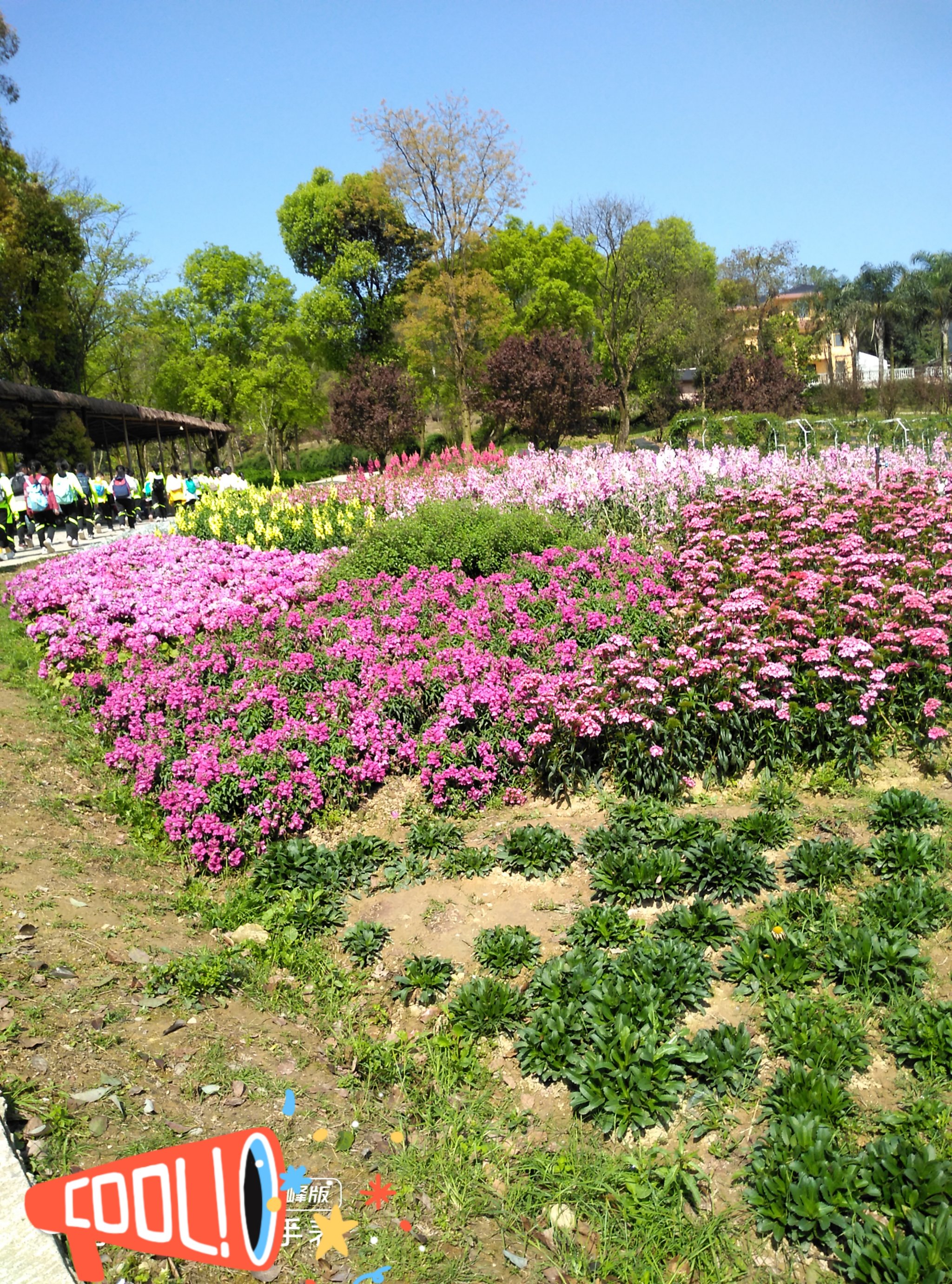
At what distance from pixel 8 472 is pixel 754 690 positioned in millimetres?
25506

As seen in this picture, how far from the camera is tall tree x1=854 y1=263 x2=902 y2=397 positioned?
208 ft

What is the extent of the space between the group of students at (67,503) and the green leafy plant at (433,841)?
41.3 ft

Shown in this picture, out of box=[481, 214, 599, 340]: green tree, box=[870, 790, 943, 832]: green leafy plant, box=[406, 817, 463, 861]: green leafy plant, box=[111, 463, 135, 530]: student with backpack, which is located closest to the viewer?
box=[870, 790, 943, 832]: green leafy plant

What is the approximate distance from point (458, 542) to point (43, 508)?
11.1m

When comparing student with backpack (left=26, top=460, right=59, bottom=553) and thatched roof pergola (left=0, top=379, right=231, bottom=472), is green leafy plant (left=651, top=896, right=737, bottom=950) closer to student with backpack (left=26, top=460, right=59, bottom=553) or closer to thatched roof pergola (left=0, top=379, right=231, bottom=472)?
student with backpack (left=26, top=460, right=59, bottom=553)

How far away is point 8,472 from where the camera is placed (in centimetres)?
2542

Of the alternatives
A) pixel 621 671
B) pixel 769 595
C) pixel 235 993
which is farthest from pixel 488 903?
pixel 769 595

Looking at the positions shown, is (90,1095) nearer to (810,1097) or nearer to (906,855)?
(810,1097)

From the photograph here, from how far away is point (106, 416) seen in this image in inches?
1101

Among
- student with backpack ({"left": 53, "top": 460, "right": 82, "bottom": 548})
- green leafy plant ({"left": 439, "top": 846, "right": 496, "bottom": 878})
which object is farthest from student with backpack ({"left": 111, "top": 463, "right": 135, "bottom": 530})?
green leafy plant ({"left": 439, "top": 846, "right": 496, "bottom": 878})

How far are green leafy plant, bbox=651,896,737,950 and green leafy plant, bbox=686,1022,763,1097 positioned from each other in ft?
1.91

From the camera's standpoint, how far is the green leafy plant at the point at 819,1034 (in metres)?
3.23

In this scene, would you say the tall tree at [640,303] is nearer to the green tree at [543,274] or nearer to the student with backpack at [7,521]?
the green tree at [543,274]

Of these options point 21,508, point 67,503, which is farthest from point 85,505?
point 21,508
